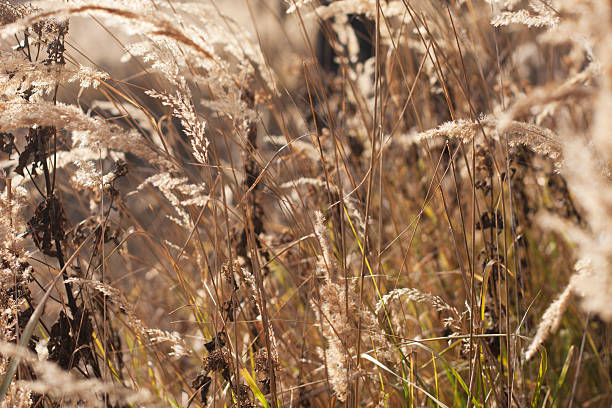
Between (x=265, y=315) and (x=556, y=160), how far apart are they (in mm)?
532

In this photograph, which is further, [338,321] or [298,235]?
[298,235]

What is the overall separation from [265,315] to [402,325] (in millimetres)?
508

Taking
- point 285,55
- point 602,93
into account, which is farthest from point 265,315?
point 285,55

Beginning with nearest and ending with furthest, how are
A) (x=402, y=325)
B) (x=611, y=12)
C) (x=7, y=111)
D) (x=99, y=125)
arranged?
(x=611, y=12), (x=99, y=125), (x=7, y=111), (x=402, y=325)

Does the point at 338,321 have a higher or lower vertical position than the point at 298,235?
lower

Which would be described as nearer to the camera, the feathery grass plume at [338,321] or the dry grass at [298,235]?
the dry grass at [298,235]

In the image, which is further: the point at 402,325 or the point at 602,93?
the point at 402,325

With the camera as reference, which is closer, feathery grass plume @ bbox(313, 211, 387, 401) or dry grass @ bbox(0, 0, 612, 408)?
dry grass @ bbox(0, 0, 612, 408)

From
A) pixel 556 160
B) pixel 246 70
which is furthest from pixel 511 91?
pixel 556 160

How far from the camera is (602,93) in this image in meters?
0.35

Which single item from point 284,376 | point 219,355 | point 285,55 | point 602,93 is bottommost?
point 284,376

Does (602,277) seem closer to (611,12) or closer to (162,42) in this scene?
(611,12)

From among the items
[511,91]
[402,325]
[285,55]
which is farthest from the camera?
[285,55]

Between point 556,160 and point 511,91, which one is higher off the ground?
point 511,91
